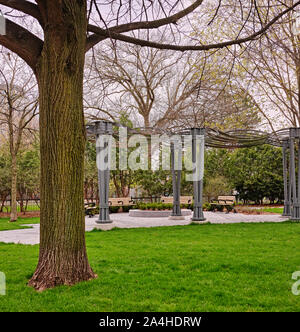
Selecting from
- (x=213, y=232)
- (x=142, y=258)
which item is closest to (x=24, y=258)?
(x=142, y=258)

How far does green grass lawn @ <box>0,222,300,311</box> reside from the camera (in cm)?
355

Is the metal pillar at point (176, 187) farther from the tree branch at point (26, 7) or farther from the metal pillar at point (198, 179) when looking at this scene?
the tree branch at point (26, 7)

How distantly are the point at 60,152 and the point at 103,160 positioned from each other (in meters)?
5.90

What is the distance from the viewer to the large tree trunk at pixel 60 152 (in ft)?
13.8

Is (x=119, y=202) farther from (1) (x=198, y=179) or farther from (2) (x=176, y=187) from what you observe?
(1) (x=198, y=179)

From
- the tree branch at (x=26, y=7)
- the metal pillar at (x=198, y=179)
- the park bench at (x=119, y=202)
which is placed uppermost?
the tree branch at (x=26, y=7)

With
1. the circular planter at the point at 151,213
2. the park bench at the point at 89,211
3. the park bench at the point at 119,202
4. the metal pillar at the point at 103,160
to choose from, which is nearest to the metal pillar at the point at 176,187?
the circular planter at the point at 151,213

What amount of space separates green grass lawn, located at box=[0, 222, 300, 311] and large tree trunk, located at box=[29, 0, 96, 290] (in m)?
0.35

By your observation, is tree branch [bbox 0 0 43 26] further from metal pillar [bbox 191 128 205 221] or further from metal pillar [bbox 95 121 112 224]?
metal pillar [bbox 191 128 205 221]

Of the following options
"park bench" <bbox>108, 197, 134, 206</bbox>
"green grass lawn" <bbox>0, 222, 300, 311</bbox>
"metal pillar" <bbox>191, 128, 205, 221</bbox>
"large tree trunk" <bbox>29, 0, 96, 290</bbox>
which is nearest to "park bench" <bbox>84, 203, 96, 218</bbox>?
"park bench" <bbox>108, 197, 134, 206</bbox>

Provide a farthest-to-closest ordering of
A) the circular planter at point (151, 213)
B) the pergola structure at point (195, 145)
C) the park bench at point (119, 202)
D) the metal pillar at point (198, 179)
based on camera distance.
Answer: the park bench at point (119, 202), the circular planter at point (151, 213), the metal pillar at point (198, 179), the pergola structure at point (195, 145)

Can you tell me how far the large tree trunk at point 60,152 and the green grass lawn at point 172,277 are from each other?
1.16 feet
